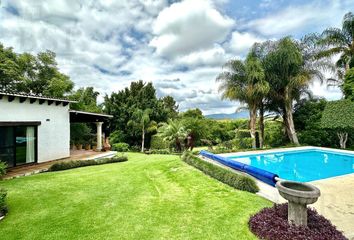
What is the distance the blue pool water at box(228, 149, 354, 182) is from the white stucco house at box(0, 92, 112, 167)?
10.8 metres

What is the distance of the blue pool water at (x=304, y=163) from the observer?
38.7 feet

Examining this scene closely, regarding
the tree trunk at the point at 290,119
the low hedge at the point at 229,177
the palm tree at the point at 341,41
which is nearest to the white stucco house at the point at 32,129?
the low hedge at the point at 229,177

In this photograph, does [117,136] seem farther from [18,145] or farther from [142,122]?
[18,145]

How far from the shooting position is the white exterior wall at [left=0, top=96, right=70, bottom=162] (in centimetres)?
1096

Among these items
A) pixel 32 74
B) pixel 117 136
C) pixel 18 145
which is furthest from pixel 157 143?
pixel 18 145

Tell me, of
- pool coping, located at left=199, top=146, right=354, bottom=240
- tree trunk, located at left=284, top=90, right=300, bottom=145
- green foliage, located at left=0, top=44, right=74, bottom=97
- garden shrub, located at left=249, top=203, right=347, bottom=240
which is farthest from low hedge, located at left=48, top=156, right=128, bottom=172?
tree trunk, located at left=284, top=90, right=300, bottom=145

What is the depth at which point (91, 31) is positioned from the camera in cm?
1517

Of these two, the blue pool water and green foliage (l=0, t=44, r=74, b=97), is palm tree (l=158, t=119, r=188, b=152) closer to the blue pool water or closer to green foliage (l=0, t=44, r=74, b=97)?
the blue pool water

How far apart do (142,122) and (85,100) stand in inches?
359

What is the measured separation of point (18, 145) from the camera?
1152 centimetres

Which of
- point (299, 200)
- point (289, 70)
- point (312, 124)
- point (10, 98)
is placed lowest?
point (299, 200)

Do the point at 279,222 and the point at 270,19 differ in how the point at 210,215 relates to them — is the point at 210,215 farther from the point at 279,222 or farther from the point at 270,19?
the point at 270,19

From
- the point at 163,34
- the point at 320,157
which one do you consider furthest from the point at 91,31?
the point at 320,157

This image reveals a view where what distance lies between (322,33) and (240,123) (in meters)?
13.1
